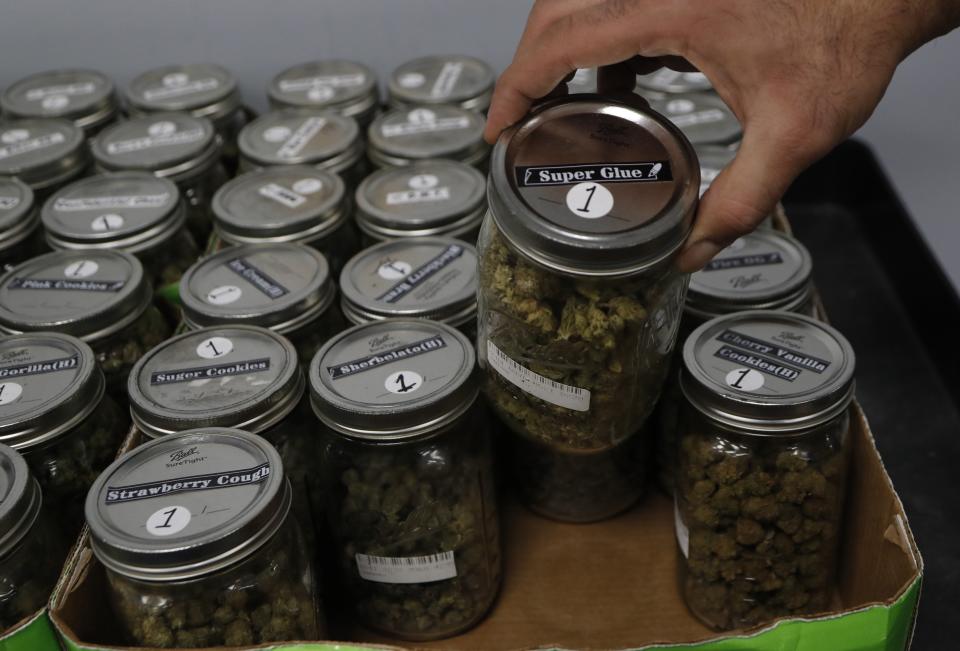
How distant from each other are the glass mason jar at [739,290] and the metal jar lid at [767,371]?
0.06m

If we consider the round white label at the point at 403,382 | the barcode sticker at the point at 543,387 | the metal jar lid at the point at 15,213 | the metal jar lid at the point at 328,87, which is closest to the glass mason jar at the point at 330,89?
the metal jar lid at the point at 328,87

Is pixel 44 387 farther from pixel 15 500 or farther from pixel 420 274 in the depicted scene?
pixel 420 274

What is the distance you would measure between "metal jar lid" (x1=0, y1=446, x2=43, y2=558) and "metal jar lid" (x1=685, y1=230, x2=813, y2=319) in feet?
2.64

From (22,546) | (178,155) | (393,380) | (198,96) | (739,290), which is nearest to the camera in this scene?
(22,546)

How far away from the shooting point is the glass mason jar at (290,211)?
1.42 m

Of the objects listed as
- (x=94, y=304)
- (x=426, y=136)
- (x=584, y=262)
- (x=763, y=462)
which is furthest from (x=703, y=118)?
(x=94, y=304)

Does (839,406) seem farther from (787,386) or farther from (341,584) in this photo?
(341,584)

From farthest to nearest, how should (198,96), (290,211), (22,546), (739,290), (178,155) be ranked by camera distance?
(198,96), (178,155), (290,211), (739,290), (22,546)

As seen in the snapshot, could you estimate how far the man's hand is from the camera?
87cm

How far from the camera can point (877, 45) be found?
2.91ft

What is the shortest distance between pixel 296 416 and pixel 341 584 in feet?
0.73

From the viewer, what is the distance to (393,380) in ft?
3.60

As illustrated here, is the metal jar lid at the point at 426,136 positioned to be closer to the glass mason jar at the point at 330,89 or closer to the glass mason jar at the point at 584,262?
the glass mason jar at the point at 330,89

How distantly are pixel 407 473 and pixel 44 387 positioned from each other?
0.44 m
